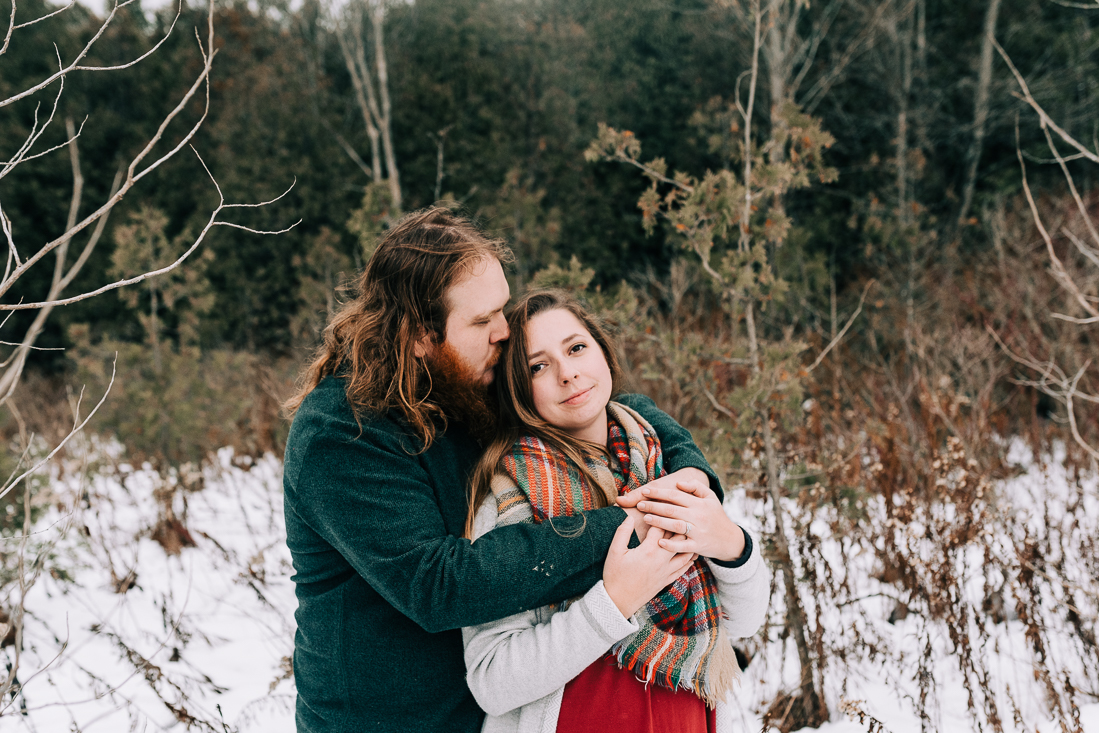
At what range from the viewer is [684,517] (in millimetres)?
1537

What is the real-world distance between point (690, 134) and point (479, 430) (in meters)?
12.9

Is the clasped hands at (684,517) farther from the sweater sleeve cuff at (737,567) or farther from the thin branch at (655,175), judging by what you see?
the thin branch at (655,175)

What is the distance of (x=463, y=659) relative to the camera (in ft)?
5.26

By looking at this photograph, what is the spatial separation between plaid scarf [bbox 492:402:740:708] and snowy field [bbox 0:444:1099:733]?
54 cm

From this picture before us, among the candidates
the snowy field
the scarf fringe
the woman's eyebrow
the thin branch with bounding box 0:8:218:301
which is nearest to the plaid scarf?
the scarf fringe

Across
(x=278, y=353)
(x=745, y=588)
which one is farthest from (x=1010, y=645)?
(x=278, y=353)

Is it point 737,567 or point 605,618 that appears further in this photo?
point 737,567

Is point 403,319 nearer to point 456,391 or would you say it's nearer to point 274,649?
point 456,391

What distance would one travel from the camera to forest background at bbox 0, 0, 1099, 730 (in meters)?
2.93

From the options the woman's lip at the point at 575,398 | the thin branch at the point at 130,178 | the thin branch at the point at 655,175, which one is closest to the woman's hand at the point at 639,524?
the woman's lip at the point at 575,398

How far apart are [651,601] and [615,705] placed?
9.3 inches

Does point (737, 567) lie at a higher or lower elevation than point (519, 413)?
lower

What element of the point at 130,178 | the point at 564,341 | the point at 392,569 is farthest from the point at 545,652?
the point at 130,178

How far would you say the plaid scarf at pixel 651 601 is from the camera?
60.9 inches
